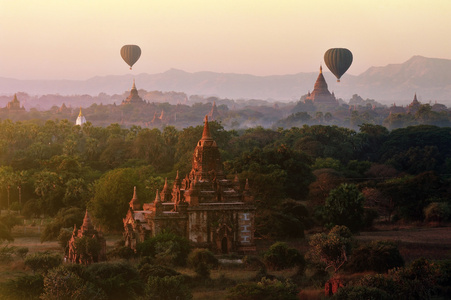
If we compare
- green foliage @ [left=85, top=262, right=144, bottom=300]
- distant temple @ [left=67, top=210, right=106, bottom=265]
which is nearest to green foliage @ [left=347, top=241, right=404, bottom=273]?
green foliage @ [left=85, top=262, right=144, bottom=300]

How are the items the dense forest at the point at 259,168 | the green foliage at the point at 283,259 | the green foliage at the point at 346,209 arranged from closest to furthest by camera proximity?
the green foliage at the point at 283,259
the green foliage at the point at 346,209
the dense forest at the point at 259,168

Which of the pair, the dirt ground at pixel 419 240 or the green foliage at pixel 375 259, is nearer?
the green foliage at pixel 375 259

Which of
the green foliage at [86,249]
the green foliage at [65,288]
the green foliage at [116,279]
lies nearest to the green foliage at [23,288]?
the green foliage at [65,288]

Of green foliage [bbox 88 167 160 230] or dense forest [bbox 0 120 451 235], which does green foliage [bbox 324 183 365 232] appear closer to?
dense forest [bbox 0 120 451 235]

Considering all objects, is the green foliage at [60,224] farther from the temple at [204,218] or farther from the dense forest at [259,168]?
the temple at [204,218]

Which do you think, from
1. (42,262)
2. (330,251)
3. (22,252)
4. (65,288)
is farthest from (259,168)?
(65,288)

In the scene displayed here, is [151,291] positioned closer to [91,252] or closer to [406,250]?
[91,252]

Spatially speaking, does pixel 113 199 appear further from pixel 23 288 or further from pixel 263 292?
pixel 263 292

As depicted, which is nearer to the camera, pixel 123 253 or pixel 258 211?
pixel 123 253
